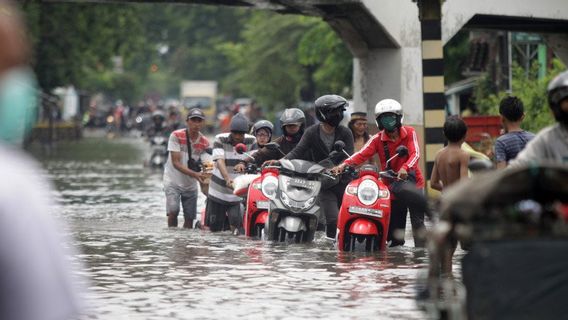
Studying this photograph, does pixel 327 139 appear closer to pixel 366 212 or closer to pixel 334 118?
pixel 334 118

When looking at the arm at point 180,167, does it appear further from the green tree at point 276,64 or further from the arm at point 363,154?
the green tree at point 276,64

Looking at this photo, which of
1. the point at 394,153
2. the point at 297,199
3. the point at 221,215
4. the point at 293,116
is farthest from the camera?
the point at 221,215

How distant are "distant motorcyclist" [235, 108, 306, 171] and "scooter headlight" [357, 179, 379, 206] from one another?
2.28m

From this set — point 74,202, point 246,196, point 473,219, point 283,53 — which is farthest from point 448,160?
point 283,53

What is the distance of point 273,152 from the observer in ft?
55.3

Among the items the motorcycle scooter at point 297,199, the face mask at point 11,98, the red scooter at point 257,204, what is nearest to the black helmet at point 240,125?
the red scooter at point 257,204

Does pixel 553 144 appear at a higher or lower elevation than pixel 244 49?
lower

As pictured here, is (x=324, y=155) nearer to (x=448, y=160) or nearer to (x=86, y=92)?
(x=448, y=160)

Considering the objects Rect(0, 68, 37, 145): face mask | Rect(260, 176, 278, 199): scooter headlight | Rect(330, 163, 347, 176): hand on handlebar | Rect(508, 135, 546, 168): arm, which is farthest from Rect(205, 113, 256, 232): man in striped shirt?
Rect(0, 68, 37, 145): face mask

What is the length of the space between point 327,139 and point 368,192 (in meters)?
1.57

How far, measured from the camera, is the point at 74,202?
23344 mm

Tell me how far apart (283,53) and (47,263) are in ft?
182

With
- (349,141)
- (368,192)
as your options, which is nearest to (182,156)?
(349,141)

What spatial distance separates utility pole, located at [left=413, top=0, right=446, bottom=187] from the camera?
19906 mm
